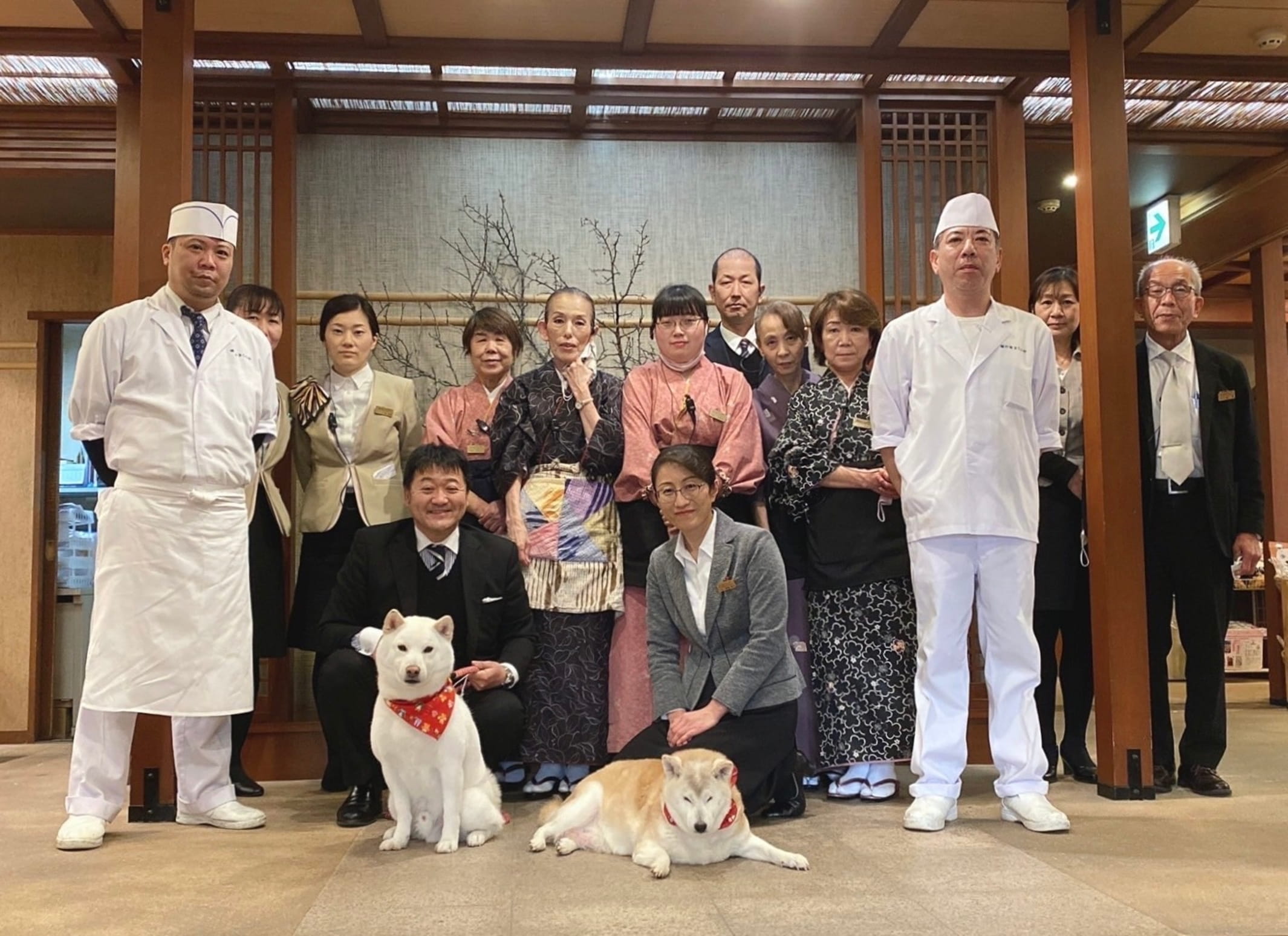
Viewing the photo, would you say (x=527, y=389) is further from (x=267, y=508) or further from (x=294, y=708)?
(x=294, y=708)

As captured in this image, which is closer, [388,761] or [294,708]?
[388,761]

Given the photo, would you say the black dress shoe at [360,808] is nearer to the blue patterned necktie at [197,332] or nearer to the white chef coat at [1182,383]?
the blue patterned necktie at [197,332]

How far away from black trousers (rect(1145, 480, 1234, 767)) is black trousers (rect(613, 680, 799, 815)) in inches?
50.9

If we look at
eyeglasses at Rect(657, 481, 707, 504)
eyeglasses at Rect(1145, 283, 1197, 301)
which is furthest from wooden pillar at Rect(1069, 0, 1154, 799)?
eyeglasses at Rect(657, 481, 707, 504)

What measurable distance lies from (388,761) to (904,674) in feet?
5.17

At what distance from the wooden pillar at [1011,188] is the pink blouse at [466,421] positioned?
2.23 meters

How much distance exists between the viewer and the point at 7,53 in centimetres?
393

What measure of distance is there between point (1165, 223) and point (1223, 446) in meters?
3.52

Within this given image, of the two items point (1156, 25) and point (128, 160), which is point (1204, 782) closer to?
point (1156, 25)

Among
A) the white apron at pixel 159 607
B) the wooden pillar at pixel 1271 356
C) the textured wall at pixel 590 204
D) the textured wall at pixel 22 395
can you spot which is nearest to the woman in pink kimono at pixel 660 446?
the white apron at pixel 159 607

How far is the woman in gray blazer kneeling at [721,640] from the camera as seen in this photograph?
298cm

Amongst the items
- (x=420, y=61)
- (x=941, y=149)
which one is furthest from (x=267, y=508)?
(x=941, y=149)

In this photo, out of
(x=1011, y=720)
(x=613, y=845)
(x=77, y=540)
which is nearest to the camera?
(x=613, y=845)

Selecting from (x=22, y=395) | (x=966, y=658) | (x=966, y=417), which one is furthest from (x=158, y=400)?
(x=22, y=395)
